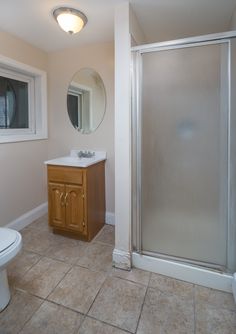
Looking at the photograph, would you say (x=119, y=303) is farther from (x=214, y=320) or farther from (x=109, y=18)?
(x=109, y=18)

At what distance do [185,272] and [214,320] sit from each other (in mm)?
Result: 363

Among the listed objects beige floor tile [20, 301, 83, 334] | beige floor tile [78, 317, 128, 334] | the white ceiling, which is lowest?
beige floor tile [78, 317, 128, 334]

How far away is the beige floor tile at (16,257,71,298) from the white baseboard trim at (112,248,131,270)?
1.35 ft

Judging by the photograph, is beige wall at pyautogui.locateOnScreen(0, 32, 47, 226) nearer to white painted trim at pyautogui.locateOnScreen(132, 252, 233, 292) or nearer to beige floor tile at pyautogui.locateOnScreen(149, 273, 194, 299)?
white painted trim at pyautogui.locateOnScreen(132, 252, 233, 292)

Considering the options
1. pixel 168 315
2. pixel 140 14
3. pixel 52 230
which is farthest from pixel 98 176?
pixel 140 14

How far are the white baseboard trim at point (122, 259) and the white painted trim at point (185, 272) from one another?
0.18 feet

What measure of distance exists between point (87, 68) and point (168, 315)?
8.35 ft

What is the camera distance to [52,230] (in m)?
2.40

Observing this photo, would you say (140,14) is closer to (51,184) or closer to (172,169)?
(172,169)

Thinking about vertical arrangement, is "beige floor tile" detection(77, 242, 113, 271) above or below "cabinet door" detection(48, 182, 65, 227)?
below

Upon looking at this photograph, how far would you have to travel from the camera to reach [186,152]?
155 cm

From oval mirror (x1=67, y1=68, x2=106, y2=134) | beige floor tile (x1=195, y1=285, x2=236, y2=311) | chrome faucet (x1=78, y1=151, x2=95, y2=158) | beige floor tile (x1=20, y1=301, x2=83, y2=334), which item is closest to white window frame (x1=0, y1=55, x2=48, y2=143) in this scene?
oval mirror (x1=67, y1=68, x2=106, y2=134)

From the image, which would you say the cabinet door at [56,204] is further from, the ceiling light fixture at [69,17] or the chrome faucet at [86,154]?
the ceiling light fixture at [69,17]

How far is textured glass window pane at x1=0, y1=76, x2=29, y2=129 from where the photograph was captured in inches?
90.1
